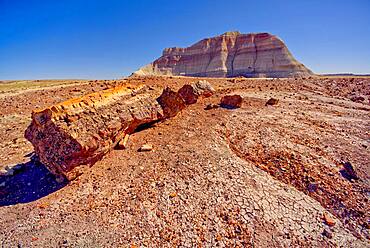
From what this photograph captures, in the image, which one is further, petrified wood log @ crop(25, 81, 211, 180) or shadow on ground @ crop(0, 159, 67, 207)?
shadow on ground @ crop(0, 159, 67, 207)

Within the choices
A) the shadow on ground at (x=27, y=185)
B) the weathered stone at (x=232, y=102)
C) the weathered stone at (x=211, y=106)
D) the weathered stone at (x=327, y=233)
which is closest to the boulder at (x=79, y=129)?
the shadow on ground at (x=27, y=185)

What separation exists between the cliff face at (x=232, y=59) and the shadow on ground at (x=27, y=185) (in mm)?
57432

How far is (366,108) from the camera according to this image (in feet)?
41.0

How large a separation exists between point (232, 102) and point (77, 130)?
7.22 metres

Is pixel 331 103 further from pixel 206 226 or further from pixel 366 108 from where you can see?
pixel 206 226

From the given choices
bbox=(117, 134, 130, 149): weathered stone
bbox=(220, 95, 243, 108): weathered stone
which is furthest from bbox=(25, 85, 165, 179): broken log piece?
bbox=(220, 95, 243, 108): weathered stone

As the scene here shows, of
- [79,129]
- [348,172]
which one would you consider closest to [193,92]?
[79,129]

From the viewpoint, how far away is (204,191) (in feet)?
18.1

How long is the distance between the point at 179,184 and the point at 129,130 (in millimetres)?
2851

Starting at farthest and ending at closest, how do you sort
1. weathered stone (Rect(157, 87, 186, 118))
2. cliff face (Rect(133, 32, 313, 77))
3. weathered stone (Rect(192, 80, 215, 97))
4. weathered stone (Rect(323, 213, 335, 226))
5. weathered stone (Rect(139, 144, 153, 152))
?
cliff face (Rect(133, 32, 313, 77)), weathered stone (Rect(192, 80, 215, 97)), weathered stone (Rect(157, 87, 186, 118)), weathered stone (Rect(139, 144, 153, 152)), weathered stone (Rect(323, 213, 335, 226))

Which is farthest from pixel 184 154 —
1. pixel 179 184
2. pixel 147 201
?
pixel 147 201

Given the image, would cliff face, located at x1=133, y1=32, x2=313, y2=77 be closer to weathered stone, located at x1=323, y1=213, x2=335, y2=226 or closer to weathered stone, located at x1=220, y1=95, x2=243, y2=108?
weathered stone, located at x1=220, y1=95, x2=243, y2=108

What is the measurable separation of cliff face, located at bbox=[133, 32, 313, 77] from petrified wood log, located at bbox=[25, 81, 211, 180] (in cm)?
5585

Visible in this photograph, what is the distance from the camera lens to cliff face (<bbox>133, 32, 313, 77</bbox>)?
56750 mm
